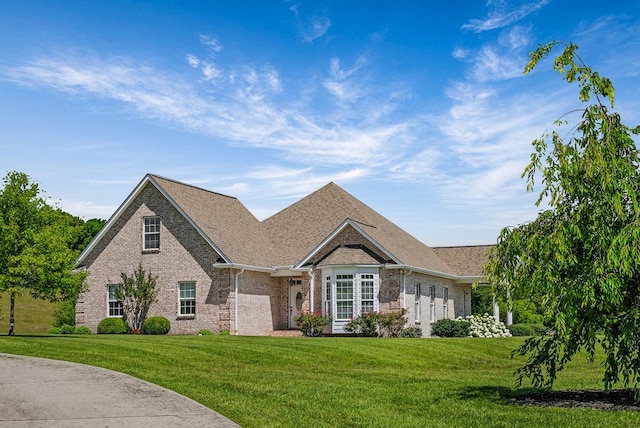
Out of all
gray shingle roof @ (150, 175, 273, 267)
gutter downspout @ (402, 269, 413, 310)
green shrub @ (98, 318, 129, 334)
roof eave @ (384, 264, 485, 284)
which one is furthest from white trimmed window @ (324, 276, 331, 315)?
green shrub @ (98, 318, 129, 334)

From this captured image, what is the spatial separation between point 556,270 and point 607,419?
2.45 m

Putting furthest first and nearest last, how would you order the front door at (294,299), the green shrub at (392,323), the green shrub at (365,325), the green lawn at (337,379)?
1. the front door at (294,299)
2. the green shrub at (365,325)
3. the green shrub at (392,323)
4. the green lawn at (337,379)

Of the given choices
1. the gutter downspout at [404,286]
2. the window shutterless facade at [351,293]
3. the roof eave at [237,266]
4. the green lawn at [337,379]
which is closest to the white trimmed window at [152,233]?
the roof eave at [237,266]

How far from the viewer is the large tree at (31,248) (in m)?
25.5

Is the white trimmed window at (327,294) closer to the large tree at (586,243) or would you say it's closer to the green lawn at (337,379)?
the green lawn at (337,379)

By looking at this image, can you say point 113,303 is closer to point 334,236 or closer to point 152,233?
point 152,233

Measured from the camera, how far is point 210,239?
33.0 metres

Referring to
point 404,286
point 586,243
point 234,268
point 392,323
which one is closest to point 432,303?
point 404,286

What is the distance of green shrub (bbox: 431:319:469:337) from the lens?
36.8 metres

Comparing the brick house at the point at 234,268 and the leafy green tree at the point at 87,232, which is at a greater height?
the leafy green tree at the point at 87,232

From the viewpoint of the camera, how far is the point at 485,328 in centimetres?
3738

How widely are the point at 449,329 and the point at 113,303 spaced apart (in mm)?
16187

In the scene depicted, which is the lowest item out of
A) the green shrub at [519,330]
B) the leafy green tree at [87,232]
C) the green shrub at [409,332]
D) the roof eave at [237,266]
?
the green shrub at [519,330]

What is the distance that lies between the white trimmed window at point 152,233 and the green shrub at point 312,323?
750 cm
